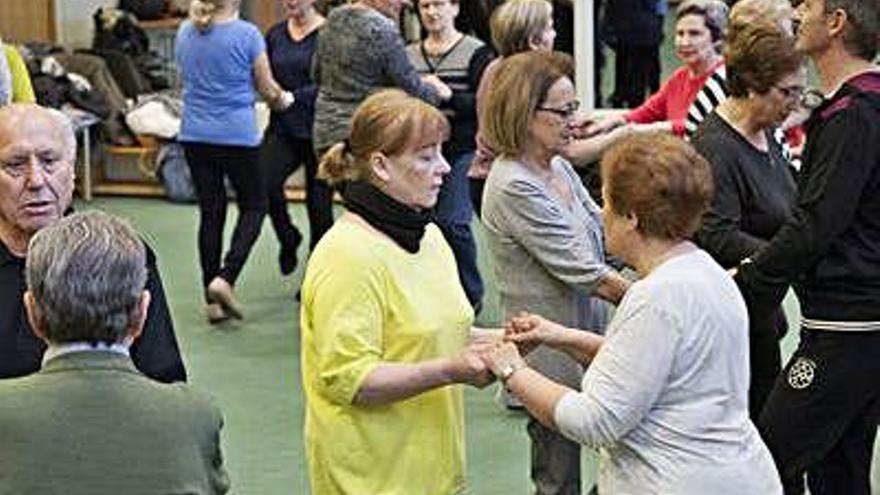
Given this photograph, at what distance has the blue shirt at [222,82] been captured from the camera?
6.68 m

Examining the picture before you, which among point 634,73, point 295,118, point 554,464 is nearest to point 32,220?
point 554,464

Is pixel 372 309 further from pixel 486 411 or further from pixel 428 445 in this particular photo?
pixel 486 411

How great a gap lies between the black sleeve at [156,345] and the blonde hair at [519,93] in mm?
1094

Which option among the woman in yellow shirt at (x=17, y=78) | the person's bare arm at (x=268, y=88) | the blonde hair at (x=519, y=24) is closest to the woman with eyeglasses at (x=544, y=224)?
the woman in yellow shirt at (x=17, y=78)

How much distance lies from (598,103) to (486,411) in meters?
3.98

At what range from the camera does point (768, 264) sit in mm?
3463

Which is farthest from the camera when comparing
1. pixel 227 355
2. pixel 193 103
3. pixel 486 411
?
pixel 193 103

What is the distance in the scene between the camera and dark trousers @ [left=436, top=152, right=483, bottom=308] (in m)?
6.63

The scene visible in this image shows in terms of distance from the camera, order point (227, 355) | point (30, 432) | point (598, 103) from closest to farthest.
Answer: point (30, 432) < point (227, 355) < point (598, 103)

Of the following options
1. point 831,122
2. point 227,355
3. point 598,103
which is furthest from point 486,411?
point 598,103

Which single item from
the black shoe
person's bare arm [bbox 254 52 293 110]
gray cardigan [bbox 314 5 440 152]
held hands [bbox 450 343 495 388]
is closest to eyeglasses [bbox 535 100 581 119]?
→ held hands [bbox 450 343 495 388]

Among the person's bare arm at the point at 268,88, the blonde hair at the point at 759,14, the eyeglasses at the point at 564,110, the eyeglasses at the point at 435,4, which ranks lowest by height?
the person's bare arm at the point at 268,88

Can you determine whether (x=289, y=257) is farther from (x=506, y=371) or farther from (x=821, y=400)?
(x=506, y=371)

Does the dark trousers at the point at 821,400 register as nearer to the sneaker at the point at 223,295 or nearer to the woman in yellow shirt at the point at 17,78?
the woman in yellow shirt at the point at 17,78
